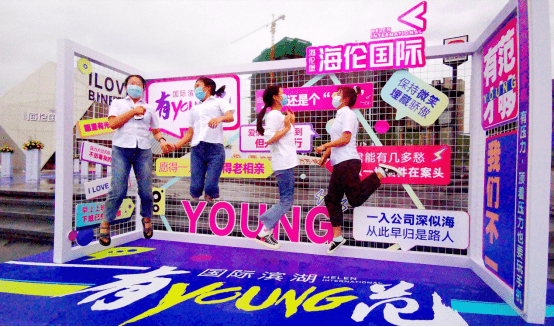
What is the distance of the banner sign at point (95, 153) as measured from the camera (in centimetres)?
363

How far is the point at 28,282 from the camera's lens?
2.82 meters

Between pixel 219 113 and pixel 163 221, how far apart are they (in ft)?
6.29

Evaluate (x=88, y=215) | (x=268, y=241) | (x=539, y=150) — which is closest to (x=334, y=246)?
(x=268, y=241)

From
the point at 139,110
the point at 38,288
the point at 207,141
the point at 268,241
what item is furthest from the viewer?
the point at 268,241

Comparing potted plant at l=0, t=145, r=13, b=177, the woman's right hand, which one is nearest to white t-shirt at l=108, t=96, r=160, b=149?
the woman's right hand

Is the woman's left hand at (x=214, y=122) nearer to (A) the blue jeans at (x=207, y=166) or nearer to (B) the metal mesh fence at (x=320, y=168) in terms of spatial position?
(A) the blue jeans at (x=207, y=166)

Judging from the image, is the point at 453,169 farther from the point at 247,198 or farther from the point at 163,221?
the point at 163,221

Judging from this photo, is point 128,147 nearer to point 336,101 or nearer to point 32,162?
point 336,101

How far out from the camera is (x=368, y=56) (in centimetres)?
362

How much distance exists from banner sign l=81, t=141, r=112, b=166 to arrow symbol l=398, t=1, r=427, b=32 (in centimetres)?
376

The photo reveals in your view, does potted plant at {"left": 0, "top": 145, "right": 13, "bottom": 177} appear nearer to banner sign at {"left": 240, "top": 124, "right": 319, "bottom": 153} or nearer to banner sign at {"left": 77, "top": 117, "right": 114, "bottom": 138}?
banner sign at {"left": 77, "top": 117, "right": 114, "bottom": 138}

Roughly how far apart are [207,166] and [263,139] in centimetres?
86

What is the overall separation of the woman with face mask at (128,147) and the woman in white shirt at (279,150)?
112cm

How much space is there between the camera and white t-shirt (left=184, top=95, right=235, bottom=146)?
349 centimetres
